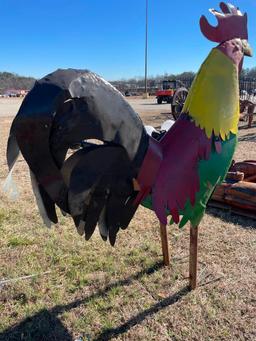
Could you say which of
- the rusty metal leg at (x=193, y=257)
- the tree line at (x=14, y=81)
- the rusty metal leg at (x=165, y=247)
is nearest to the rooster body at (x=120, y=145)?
the rusty metal leg at (x=193, y=257)

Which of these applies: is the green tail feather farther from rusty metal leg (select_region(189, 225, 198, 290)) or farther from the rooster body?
rusty metal leg (select_region(189, 225, 198, 290))

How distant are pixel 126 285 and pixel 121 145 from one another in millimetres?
1627

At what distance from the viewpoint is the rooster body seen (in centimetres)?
159

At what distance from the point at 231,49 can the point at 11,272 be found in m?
2.63

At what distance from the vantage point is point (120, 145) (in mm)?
1797

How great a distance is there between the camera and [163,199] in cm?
212

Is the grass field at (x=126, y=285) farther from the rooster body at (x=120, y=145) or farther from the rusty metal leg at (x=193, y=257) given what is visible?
the rooster body at (x=120, y=145)

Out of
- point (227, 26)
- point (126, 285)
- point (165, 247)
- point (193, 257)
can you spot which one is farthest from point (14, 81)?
point (227, 26)

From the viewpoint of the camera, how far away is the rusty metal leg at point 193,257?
8.63 feet

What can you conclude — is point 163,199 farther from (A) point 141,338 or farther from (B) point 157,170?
(A) point 141,338

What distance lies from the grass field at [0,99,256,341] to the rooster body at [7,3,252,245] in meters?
0.82

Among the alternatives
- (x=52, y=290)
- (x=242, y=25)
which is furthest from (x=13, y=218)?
(x=242, y=25)

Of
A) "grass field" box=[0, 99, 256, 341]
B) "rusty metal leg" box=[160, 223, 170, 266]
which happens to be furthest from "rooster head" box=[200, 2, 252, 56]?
"grass field" box=[0, 99, 256, 341]

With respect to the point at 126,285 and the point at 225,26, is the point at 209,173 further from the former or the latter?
the point at 126,285
